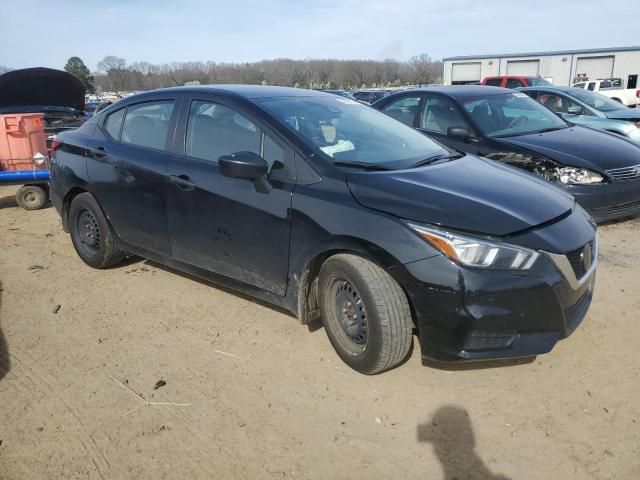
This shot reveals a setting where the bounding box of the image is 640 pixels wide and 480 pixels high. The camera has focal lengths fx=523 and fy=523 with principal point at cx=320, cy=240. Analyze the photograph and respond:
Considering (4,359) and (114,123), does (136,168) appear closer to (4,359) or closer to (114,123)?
(114,123)

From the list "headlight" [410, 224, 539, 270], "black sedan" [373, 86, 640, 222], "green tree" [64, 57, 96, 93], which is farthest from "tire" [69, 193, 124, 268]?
"green tree" [64, 57, 96, 93]

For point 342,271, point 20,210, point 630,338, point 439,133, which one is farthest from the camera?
point 20,210

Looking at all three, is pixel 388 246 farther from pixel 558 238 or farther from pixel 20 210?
pixel 20 210

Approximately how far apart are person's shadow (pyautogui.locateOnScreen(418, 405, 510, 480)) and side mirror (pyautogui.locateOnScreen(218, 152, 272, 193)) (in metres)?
1.68

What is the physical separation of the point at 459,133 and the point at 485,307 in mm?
3606

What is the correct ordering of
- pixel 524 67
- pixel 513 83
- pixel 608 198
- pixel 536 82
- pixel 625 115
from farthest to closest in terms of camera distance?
1. pixel 524 67
2. pixel 536 82
3. pixel 513 83
4. pixel 625 115
5. pixel 608 198

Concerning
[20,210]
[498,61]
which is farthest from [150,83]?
[20,210]

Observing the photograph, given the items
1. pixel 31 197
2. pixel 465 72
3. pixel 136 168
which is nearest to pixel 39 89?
pixel 31 197

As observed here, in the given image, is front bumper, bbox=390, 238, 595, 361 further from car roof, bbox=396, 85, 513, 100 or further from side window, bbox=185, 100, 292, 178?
car roof, bbox=396, 85, 513, 100

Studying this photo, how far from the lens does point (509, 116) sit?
6.50m

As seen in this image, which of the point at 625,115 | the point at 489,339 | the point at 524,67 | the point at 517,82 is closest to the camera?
the point at 489,339

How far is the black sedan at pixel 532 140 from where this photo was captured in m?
5.39

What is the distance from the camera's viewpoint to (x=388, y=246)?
9.11ft

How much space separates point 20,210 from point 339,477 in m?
7.22
